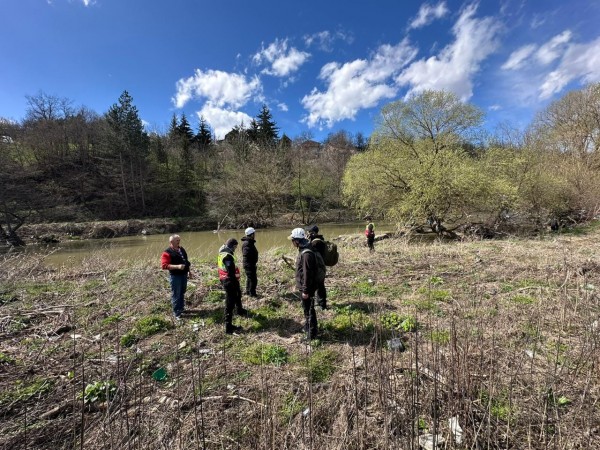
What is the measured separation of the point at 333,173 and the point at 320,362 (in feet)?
137

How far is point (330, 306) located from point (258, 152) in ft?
124

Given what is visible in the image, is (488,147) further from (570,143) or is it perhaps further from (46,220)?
(46,220)

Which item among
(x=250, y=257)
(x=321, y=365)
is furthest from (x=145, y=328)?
(x=321, y=365)

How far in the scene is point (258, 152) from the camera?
4184 cm

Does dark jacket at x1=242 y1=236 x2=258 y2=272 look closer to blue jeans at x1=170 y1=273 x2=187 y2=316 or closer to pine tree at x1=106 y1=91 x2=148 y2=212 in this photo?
blue jeans at x1=170 y1=273 x2=187 y2=316

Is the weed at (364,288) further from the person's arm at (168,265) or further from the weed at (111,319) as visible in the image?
the weed at (111,319)

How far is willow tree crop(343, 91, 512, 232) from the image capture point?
59.4 feet

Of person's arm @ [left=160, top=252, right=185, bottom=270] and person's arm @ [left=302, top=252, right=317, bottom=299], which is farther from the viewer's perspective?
person's arm @ [left=160, top=252, right=185, bottom=270]

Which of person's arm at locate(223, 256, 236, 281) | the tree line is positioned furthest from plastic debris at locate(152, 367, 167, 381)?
the tree line

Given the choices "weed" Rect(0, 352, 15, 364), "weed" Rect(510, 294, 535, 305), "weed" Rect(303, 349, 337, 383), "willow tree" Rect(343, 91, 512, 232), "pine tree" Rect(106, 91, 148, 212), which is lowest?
"weed" Rect(303, 349, 337, 383)

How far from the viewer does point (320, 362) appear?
4.24 m

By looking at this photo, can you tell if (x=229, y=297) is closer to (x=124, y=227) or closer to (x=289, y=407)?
(x=289, y=407)

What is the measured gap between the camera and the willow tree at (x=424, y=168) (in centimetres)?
1811

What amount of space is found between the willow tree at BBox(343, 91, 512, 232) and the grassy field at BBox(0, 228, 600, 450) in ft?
30.2
